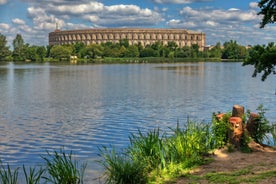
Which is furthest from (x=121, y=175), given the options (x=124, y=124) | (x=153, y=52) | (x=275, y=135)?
(x=153, y=52)

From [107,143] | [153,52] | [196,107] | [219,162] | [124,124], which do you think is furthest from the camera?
[153,52]

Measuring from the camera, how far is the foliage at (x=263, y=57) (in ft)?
29.8

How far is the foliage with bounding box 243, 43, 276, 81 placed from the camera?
907cm

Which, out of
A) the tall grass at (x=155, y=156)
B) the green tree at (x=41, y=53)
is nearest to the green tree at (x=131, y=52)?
the green tree at (x=41, y=53)

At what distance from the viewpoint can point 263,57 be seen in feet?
29.7

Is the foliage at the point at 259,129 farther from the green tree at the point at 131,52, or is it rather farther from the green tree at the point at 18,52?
the green tree at the point at 18,52

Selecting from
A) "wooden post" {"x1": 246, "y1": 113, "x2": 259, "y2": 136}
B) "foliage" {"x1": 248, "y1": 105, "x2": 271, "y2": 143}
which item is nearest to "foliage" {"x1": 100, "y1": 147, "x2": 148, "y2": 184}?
"wooden post" {"x1": 246, "y1": 113, "x2": 259, "y2": 136}

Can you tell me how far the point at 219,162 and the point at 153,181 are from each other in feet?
7.86

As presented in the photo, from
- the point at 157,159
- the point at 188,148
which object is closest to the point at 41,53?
the point at 188,148

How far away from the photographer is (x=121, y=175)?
30.5 ft

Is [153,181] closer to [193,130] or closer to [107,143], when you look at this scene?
[193,130]

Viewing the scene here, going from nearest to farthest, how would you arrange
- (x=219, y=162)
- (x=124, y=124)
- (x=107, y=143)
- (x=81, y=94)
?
(x=219, y=162), (x=107, y=143), (x=124, y=124), (x=81, y=94)

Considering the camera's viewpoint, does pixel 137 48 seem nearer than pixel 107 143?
No

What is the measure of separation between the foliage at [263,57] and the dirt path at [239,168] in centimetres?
231
